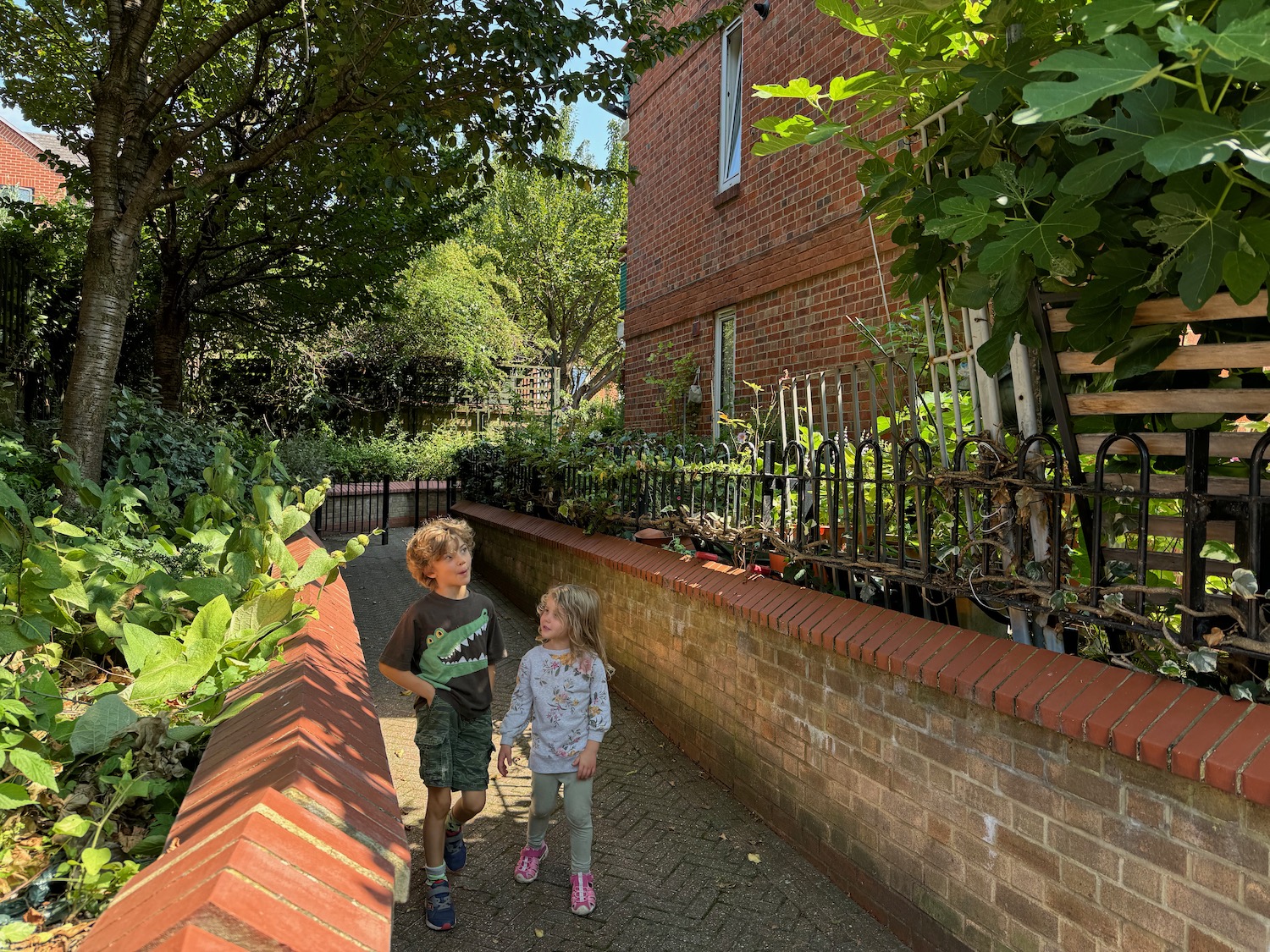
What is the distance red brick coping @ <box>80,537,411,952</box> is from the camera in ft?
3.83

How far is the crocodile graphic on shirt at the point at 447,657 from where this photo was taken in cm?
365

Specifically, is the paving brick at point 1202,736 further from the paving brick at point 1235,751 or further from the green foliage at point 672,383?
A: the green foliage at point 672,383

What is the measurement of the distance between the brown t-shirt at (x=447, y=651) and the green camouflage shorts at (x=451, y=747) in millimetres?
55

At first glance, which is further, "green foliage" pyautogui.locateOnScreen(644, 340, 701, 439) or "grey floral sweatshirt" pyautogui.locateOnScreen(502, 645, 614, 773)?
"green foliage" pyautogui.locateOnScreen(644, 340, 701, 439)

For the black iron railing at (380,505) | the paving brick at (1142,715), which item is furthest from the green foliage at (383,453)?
the paving brick at (1142,715)

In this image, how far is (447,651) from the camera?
367 cm

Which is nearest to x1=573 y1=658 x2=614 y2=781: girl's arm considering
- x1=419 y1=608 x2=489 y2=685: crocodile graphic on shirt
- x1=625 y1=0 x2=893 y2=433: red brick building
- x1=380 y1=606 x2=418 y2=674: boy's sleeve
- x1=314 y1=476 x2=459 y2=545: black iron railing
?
x1=419 y1=608 x2=489 y2=685: crocodile graphic on shirt

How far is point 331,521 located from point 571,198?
55.9ft

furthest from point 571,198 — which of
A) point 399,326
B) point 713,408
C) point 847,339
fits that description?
point 847,339

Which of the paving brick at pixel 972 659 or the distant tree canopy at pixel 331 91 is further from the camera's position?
the distant tree canopy at pixel 331 91

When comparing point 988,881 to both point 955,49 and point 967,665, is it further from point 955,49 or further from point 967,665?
point 955,49

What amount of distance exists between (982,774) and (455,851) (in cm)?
223

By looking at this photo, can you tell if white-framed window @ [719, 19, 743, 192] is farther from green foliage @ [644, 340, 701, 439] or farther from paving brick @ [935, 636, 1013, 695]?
paving brick @ [935, 636, 1013, 695]

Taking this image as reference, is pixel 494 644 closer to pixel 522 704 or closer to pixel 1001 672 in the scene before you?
pixel 522 704
